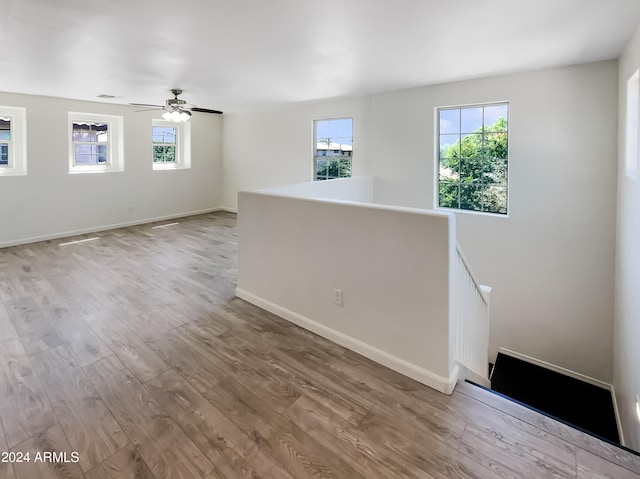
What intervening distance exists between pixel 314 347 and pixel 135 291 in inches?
89.2

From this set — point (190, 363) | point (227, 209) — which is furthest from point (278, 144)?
point (190, 363)

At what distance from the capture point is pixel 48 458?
64.9 inches

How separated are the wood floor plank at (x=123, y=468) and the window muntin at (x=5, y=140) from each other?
6.26m

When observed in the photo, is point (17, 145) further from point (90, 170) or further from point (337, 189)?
point (337, 189)

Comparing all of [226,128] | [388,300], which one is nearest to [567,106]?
[388,300]

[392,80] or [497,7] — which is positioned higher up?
[392,80]

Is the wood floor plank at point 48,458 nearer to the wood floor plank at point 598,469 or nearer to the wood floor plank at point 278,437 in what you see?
the wood floor plank at point 278,437

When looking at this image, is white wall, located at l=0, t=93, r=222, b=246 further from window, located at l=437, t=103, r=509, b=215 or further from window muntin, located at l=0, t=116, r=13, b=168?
window, located at l=437, t=103, r=509, b=215

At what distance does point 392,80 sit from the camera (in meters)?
4.68

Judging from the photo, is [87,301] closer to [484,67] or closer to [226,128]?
[484,67]

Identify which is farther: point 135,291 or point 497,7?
point 135,291

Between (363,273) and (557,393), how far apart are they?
339 cm

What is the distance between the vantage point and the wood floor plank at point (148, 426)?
1612 millimetres

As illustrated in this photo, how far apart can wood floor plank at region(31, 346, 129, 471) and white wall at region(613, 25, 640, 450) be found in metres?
3.49
